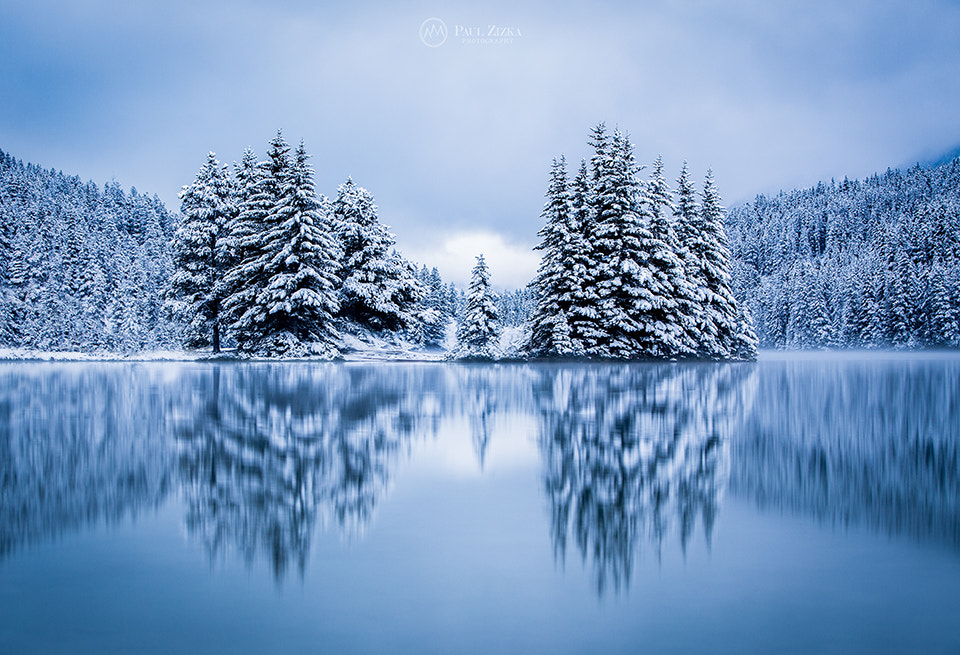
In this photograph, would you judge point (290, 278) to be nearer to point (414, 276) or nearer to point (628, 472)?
point (414, 276)

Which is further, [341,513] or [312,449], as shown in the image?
[312,449]

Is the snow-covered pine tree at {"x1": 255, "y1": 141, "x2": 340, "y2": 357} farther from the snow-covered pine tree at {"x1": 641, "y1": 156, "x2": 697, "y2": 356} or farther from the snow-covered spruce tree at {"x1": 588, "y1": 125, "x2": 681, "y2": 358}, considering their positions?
the snow-covered pine tree at {"x1": 641, "y1": 156, "x2": 697, "y2": 356}

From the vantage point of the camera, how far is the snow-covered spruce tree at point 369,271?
140 ft

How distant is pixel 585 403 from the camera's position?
11781 millimetres

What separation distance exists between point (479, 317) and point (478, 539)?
134 ft

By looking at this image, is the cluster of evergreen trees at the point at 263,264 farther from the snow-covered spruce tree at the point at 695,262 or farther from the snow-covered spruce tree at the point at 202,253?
the snow-covered spruce tree at the point at 695,262

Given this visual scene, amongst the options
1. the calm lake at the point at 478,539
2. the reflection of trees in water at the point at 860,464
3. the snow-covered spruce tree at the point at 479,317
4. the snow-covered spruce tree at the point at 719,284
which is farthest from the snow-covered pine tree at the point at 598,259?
the calm lake at the point at 478,539

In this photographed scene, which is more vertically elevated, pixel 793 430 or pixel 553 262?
pixel 553 262

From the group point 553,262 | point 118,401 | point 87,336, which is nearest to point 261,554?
point 118,401

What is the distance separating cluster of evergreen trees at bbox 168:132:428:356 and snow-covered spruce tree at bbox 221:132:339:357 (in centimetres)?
5

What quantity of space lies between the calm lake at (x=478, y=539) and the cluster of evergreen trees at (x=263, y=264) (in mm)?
26670

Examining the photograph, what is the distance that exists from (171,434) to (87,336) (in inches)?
2025

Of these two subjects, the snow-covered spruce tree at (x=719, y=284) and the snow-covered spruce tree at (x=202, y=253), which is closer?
the snow-covered spruce tree at (x=202, y=253)

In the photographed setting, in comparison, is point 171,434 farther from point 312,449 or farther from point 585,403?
point 585,403
